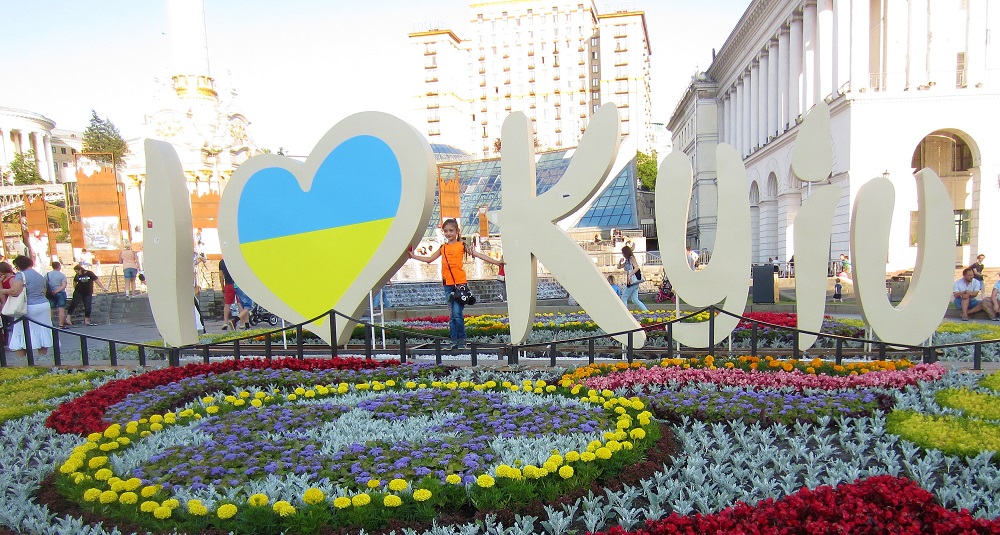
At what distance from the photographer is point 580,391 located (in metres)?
6.18

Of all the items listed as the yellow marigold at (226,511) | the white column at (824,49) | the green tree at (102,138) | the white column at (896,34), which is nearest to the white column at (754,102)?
the white column at (824,49)

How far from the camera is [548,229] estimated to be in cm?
730

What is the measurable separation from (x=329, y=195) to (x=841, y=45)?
29.4 metres

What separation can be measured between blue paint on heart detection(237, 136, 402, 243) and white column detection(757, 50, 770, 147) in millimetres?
39162

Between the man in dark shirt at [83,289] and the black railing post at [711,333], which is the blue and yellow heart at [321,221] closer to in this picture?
the black railing post at [711,333]

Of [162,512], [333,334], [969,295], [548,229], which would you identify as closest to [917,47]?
[969,295]

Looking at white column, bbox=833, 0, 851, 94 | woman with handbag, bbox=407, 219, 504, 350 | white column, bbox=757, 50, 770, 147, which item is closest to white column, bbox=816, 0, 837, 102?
white column, bbox=833, 0, 851, 94

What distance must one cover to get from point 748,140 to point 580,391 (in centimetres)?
4464

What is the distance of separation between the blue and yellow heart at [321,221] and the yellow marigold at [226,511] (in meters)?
5.01

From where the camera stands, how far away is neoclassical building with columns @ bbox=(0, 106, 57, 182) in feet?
235

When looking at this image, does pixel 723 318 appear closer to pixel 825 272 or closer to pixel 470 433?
pixel 825 272

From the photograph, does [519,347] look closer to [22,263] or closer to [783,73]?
[22,263]

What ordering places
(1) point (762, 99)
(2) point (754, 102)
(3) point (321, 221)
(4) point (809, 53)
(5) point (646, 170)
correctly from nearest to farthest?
(3) point (321, 221)
(4) point (809, 53)
(1) point (762, 99)
(2) point (754, 102)
(5) point (646, 170)

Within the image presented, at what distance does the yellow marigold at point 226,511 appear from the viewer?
3.54 m
